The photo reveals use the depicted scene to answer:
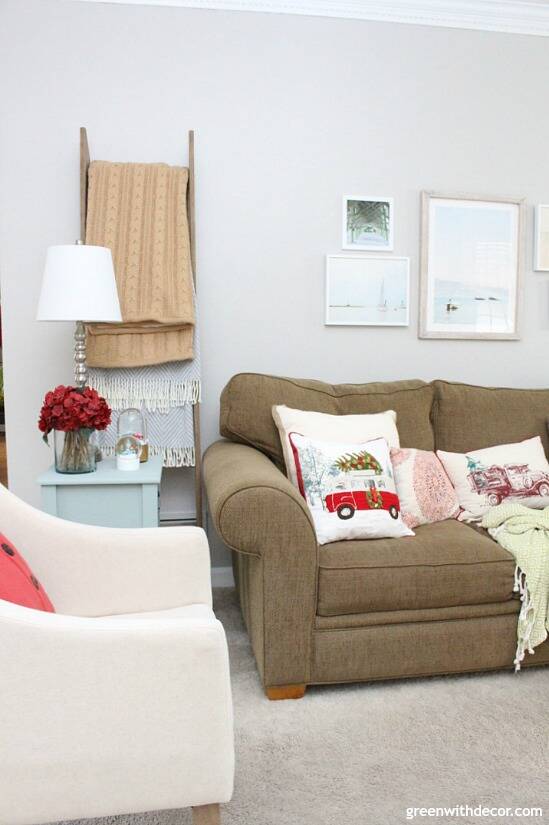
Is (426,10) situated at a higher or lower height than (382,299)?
higher

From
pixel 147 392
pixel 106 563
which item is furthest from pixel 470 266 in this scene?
pixel 106 563

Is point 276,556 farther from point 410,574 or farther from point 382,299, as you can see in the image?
point 382,299

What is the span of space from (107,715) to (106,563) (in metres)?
0.59

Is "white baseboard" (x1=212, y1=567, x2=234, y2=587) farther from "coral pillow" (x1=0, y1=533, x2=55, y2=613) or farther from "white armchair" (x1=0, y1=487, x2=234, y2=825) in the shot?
"white armchair" (x1=0, y1=487, x2=234, y2=825)

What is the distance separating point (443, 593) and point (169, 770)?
1.14 meters

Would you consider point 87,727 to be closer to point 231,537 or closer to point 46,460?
point 231,537

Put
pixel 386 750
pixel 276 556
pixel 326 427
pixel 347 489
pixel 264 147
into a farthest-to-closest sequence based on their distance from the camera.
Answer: pixel 264 147 → pixel 326 427 → pixel 347 489 → pixel 276 556 → pixel 386 750

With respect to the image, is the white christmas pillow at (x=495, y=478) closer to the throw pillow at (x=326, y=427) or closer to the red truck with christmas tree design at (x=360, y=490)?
the throw pillow at (x=326, y=427)

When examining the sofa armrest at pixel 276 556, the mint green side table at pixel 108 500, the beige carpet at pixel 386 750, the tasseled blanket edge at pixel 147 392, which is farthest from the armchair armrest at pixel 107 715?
the tasseled blanket edge at pixel 147 392

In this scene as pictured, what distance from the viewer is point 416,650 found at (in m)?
1.99

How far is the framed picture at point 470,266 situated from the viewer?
3008mm

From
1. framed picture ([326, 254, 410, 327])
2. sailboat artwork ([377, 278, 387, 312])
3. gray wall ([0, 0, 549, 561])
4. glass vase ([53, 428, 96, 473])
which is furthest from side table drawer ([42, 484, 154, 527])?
sailboat artwork ([377, 278, 387, 312])

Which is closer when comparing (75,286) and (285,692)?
(285,692)

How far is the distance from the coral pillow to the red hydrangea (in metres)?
0.90
